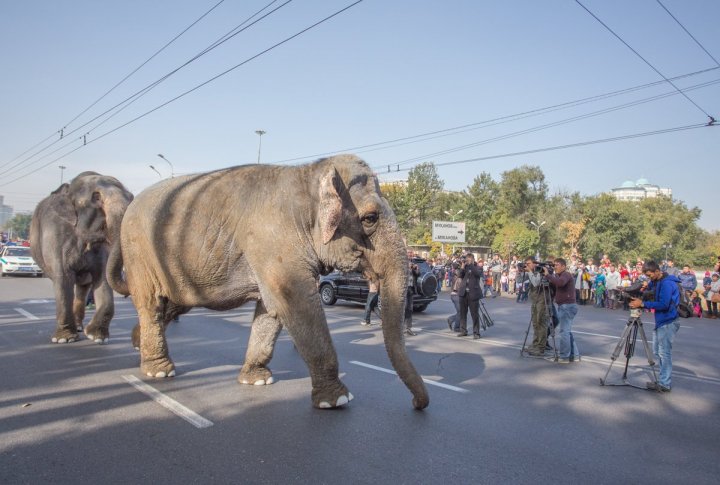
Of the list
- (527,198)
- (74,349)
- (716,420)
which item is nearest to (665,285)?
(716,420)

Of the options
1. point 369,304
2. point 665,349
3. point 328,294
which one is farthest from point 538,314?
point 328,294

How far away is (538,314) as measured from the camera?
10227 millimetres

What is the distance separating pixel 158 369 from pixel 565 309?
289 inches

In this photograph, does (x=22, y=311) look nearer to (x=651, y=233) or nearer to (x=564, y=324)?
(x=564, y=324)

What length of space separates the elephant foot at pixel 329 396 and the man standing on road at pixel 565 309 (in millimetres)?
5680

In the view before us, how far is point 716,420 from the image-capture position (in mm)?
6070

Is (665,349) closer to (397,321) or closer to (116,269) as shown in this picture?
(397,321)

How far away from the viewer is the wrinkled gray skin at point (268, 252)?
202 inches

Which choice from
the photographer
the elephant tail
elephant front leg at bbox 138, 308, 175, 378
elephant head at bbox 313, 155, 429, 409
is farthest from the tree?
elephant head at bbox 313, 155, 429, 409

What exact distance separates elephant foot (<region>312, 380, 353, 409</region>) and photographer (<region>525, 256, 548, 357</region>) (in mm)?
5744

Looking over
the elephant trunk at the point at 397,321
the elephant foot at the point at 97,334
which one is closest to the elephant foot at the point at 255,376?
the elephant trunk at the point at 397,321

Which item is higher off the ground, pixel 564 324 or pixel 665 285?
pixel 665 285

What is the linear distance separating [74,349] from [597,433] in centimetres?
767

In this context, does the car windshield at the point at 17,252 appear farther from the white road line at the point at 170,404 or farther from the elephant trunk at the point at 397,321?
the elephant trunk at the point at 397,321
